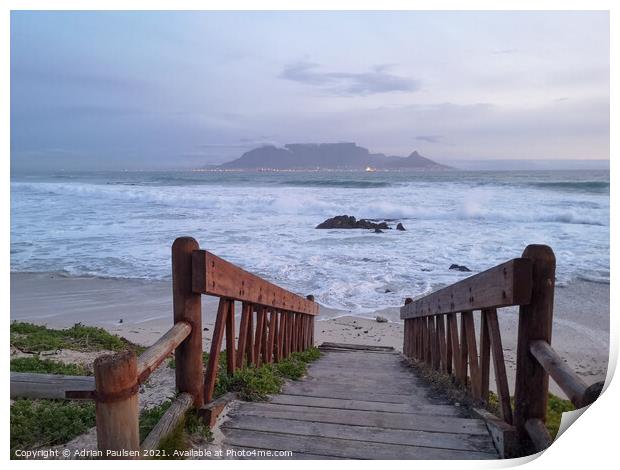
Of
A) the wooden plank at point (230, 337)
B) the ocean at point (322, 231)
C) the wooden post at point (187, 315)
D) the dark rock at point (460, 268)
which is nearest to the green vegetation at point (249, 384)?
the wooden plank at point (230, 337)

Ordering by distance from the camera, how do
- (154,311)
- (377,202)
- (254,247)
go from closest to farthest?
(154,311)
(254,247)
(377,202)

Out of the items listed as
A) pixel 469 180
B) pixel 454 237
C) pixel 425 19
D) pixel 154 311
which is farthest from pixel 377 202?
pixel 425 19

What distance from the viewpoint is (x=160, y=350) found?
211 cm

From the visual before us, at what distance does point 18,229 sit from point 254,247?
18.5 ft

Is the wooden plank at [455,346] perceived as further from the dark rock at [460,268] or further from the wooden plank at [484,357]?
the dark rock at [460,268]

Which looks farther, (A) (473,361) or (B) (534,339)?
(A) (473,361)

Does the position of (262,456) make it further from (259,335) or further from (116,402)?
(259,335)

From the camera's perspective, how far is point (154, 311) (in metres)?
8.02

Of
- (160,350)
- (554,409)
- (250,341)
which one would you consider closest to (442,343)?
(554,409)

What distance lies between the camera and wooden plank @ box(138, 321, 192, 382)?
1.87m

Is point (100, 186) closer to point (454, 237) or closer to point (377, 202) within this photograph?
point (377, 202)

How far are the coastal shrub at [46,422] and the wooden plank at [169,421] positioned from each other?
0.63m

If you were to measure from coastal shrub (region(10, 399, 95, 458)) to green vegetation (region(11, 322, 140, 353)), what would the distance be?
1911 millimetres

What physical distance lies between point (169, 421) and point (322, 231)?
1576 cm
